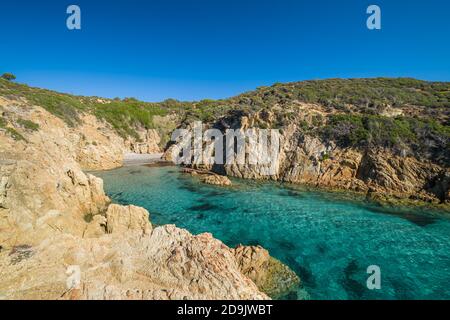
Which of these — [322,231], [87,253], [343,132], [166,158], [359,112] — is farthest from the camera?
[166,158]

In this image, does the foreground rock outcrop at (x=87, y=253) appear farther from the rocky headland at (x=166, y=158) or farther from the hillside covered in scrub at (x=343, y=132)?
the hillside covered in scrub at (x=343, y=132)

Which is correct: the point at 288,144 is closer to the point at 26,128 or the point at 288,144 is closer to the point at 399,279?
the point at 399,279

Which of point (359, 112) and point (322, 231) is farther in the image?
point (359, 112)

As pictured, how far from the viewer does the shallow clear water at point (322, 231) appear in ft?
29.1

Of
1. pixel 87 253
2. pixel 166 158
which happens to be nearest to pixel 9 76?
pixel 166 158

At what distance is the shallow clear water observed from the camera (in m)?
8.86

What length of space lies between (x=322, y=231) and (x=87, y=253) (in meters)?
11.4

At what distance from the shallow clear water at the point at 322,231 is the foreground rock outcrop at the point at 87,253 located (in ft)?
7.71

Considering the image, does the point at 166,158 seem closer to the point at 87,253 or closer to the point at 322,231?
the point at 322,231

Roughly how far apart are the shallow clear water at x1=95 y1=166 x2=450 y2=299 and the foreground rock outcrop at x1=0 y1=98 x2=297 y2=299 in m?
2.35

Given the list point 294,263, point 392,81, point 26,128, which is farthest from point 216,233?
point 392,81

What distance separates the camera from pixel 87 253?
7.40 meters

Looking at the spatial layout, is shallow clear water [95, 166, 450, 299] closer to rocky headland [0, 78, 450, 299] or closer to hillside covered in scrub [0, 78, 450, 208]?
rocky headland [0, 78, 450, 299]

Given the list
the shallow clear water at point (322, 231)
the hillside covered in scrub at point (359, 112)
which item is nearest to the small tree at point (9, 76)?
the hillside covered in scrub at point (359, 112)
